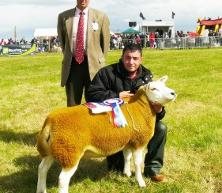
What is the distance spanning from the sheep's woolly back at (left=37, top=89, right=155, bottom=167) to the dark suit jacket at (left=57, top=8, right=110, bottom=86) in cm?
172

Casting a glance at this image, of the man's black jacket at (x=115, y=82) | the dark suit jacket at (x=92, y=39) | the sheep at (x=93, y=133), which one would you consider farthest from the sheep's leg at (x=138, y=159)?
the dark suit jacket at (x=92, y=39)

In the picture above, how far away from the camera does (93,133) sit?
5.29m

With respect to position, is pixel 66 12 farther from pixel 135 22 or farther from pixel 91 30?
pixel 135 22

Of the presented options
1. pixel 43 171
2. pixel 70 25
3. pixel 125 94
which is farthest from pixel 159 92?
pixel 70 25

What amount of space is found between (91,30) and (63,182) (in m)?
2.69

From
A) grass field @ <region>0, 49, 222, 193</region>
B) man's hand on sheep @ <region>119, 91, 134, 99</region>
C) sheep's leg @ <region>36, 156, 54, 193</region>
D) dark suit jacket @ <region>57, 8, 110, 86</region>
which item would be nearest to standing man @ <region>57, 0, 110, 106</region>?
dark suit jacket @ <region>57, 8, 110, 86</region>

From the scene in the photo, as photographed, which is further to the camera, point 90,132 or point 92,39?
point 92,39

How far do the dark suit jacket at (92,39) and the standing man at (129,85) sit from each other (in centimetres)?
115

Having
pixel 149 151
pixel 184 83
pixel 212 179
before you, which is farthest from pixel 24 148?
pixel 184 83

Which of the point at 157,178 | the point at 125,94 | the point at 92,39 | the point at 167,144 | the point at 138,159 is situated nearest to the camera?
the point at 138,159

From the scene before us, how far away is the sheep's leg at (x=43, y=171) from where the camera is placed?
546 cm

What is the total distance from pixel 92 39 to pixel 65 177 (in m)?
2.62

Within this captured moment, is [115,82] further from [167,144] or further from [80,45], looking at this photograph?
[167,144]

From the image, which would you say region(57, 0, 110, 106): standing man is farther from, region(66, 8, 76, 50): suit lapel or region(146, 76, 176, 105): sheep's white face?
region(146, 76, 176, 105): sheep's white face
